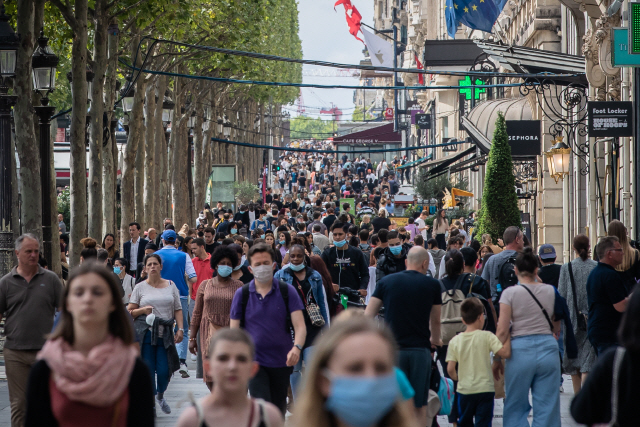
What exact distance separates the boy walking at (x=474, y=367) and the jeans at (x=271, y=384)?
129 centimetres

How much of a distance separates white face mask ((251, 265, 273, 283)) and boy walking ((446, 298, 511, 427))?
61.5 inches

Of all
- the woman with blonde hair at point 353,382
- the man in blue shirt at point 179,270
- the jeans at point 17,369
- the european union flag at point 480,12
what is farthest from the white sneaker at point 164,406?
the european union flag at point 480,12

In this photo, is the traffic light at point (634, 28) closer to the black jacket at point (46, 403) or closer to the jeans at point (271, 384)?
the jeans at point (271, 384)

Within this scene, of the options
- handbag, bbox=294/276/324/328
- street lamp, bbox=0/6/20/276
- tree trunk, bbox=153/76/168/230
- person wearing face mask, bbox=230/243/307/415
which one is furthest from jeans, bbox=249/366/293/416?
tree trunk, bbox=153/76/168/230

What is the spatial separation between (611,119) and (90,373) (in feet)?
40.8

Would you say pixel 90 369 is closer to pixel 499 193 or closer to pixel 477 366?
pixel 477 366

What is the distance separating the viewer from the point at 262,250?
27.1 feet

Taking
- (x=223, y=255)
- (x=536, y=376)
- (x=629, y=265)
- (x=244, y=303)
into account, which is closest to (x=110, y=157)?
(x=223, y=255)

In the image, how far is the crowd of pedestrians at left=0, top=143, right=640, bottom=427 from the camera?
3.40 metres

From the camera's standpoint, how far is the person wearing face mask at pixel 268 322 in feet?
26.1

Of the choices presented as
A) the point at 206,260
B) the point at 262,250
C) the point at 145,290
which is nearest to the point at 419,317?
the point at 262,250

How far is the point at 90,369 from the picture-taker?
160 inches

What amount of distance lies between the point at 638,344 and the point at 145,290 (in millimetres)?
6857

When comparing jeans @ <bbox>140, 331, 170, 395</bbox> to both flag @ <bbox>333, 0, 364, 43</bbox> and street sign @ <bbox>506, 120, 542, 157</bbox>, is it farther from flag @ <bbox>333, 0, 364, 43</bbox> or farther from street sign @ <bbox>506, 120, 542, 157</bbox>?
flag @ <bbox>333, 0, 364, 43</bbox>
